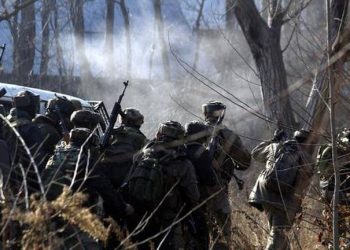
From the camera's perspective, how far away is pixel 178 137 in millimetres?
7863

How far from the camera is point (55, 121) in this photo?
28.5 feet

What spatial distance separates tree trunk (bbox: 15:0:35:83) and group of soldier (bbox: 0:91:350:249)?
18696mm

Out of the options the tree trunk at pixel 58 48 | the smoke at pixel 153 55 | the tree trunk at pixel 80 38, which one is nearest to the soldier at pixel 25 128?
the smoke at pixel 153 55

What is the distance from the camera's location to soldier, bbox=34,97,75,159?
8.12m

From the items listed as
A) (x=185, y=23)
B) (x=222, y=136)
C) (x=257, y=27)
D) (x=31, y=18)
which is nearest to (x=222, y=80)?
(x=31, y=18)

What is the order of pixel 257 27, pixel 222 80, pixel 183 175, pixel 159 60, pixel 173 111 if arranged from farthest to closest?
1. pixel 159 60
2. pixel 222 80
3. pixel 173 111
4. pixel 257 27
5. pixel 183 175

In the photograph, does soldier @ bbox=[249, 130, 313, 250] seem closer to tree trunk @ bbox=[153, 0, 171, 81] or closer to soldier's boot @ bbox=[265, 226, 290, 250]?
soldier's boot @ bbox=[265, 226, 290, 250]

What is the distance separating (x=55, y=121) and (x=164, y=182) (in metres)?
1.46

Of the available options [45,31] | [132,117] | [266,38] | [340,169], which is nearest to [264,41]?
[266,38]

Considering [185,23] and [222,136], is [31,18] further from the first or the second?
[222,136]

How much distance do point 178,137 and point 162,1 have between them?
29851 mm

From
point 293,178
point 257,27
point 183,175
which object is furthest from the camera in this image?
point 257,27

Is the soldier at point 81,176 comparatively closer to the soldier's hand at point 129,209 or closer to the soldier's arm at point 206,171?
the soldier's hand at point 129,209

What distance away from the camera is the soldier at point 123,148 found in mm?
8500
